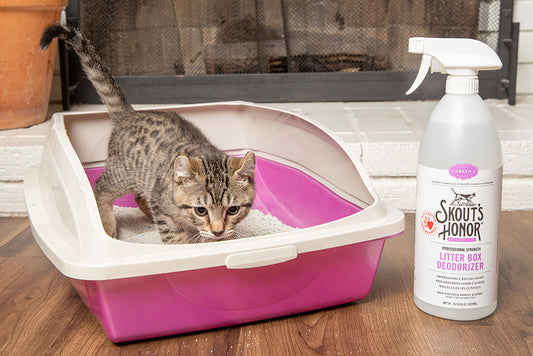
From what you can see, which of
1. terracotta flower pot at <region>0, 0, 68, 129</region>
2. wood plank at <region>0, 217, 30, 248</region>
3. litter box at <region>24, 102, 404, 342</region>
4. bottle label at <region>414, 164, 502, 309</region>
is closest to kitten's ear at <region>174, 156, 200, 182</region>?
litter box at <region>24, 102, 404, 342</region>

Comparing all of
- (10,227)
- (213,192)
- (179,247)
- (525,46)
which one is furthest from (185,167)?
(525,46)

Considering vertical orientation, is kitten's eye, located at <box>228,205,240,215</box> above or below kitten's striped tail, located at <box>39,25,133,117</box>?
below

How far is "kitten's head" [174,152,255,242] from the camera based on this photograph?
1.03 m

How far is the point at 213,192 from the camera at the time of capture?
1.04 m

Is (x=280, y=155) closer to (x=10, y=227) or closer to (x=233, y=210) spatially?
(x=233, y=210)

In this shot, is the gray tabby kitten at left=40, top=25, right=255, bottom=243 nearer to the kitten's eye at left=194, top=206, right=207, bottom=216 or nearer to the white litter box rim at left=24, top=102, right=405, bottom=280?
the kitten's eye at left=194, top=206, right=207, bottom=216

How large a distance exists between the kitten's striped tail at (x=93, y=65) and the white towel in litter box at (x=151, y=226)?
24 centimetres

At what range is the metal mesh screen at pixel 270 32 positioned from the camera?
6.43 ft

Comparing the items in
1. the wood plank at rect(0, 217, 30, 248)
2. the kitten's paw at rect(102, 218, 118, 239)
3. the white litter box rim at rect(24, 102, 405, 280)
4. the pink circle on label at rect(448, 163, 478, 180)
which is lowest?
the wood plank at rect(0, 217, 30, 248)

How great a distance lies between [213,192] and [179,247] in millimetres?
251

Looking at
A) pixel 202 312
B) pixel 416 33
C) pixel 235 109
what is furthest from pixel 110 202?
pixel 416 33

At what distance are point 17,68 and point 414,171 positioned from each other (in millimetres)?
1095

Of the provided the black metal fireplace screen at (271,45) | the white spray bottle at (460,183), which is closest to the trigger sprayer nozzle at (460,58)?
the white spray bottle at (460,183)

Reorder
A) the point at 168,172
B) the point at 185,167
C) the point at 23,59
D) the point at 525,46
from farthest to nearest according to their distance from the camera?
the point at 525,46 → the point at 23,59 → the point at 168,172 → the point at 185,167
